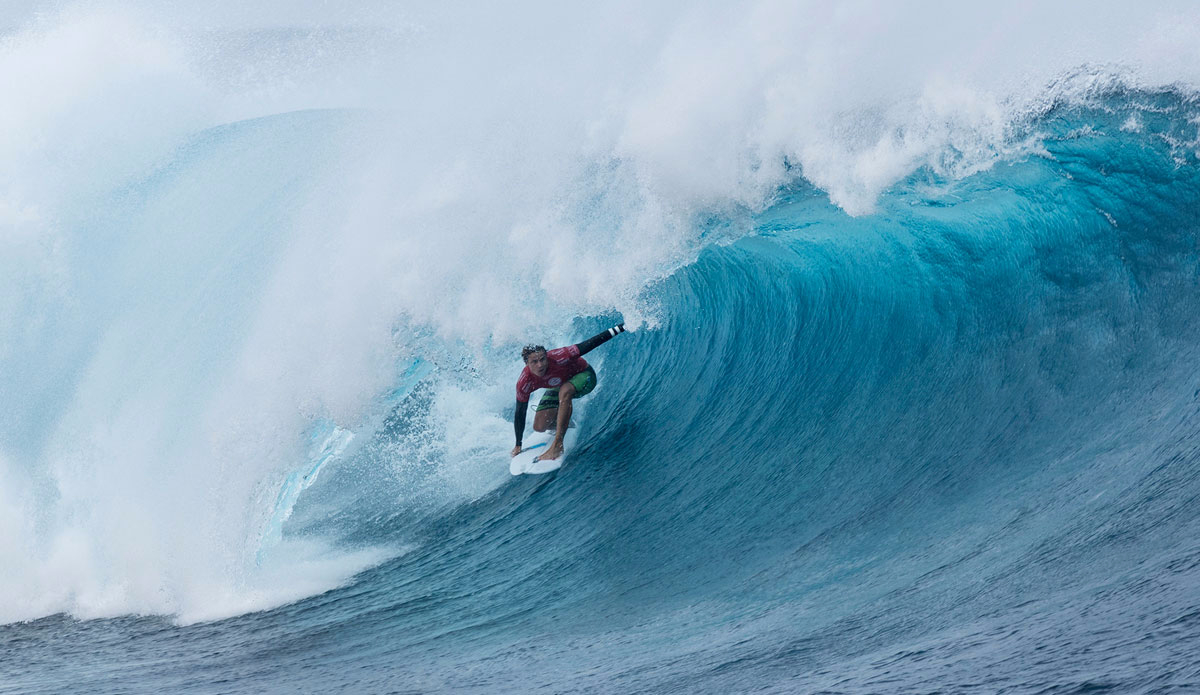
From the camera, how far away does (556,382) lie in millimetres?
7391

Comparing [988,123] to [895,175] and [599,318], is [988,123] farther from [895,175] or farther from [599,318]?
[599,318]

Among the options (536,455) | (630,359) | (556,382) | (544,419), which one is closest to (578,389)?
(556,382)

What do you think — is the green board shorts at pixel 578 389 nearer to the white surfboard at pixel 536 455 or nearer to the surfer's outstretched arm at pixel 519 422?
the surfer's outstretched arm at pixel 519 422

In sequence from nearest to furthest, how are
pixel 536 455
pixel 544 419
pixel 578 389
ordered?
1. pixel 578 389
2. pixel 536 455
3. pixel 544 419

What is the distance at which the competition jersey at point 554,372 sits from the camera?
725 cm

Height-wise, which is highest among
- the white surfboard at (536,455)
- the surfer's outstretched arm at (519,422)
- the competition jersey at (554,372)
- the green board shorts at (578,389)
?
the competition jersey at (554,372)

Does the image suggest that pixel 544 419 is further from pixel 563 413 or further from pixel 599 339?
pixel 599 339

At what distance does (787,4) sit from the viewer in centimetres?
938

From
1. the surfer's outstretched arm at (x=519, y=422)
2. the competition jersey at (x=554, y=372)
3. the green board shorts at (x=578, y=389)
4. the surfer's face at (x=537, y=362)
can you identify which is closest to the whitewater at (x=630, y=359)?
the surfer's outstretched arm at (x=519, y=422)

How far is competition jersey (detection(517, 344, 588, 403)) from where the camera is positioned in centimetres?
725

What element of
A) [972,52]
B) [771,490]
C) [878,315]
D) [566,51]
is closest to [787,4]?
[972,52]

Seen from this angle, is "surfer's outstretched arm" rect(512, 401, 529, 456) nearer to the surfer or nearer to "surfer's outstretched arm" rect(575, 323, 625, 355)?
the surfer

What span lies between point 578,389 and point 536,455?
67 centimetres

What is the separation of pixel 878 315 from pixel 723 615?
3629 millimetres
